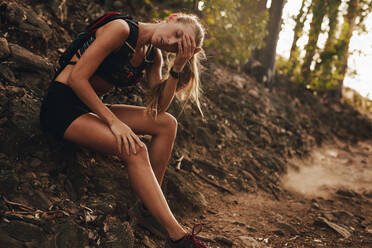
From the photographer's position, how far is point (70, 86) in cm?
246

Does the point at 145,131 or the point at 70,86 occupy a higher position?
the point at 70,86

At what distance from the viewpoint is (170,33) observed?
8.52 feet

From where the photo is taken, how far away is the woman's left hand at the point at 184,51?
261 cm

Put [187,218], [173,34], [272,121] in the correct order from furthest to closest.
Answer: [272,121], [187,218], [173,34]

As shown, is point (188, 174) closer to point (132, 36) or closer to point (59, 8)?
point (132, 36)

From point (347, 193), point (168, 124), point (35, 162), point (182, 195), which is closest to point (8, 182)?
point (35, 162)

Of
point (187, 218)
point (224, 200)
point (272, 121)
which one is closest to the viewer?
point (187, 218)

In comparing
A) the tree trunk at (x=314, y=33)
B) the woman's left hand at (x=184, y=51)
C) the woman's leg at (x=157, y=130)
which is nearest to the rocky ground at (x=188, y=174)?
the woman's leg at (x=157, y=130)

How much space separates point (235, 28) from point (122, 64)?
5357mm

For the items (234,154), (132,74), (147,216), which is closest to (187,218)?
(147,216)

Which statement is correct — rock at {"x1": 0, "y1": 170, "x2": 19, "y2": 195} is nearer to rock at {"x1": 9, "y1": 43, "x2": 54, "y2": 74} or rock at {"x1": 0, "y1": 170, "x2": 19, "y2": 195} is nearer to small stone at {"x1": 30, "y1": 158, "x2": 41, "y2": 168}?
small stone at {"x1": 30, "y1": 158, "x2": 41, "y2": 168}

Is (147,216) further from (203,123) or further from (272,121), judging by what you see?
(272,121)

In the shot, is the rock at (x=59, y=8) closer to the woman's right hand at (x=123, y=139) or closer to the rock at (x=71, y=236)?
the woman's right hand at (x=123, y=139)

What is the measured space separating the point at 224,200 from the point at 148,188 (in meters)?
2.30
